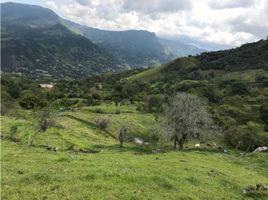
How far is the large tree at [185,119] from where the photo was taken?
216ft

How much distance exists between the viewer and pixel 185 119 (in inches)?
2589

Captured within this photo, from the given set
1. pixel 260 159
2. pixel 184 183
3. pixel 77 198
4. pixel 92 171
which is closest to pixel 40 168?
pixel 92 171

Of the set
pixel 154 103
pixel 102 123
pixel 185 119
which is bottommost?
pixel 102 123

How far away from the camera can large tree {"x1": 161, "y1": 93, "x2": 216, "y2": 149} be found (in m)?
65.9

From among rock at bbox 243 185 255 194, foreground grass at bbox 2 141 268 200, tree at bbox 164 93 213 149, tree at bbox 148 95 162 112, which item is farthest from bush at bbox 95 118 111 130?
rock at bbox 243 185 255 194

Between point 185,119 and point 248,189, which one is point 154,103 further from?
point 248,189

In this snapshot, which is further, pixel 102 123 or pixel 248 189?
pixel 102 123

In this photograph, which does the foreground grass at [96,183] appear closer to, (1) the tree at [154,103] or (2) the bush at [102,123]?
(2) the bush at [102,123]

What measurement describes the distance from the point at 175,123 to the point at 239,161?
1523cm

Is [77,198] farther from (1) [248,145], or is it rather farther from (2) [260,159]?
(1) [248,145]

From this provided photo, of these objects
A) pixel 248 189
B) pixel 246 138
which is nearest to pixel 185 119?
Result: pixel 246 138

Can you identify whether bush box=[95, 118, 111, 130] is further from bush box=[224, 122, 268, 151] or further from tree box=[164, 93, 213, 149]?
bush box=[224, 122, 268, 151]

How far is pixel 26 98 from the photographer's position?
138250 mm

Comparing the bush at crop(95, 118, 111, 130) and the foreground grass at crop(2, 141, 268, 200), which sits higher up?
the foreground grass at crop(2, 141, 268, 200)
